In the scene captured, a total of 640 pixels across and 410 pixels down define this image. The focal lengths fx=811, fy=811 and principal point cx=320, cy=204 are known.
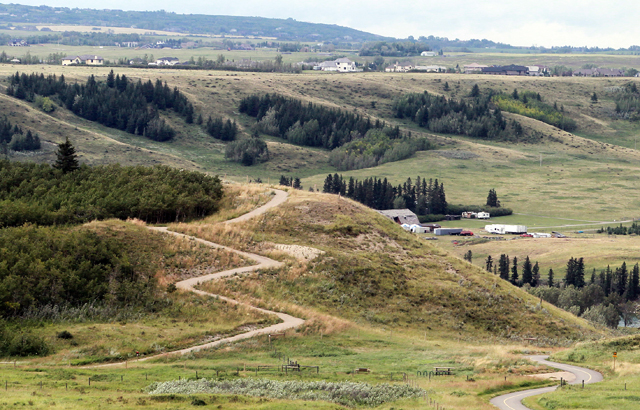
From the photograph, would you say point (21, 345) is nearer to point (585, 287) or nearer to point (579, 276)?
point (585, 287)

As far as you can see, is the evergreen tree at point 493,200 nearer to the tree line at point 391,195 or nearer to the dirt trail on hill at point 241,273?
the tree line at point 391,195

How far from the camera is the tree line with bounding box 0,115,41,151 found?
16600cm

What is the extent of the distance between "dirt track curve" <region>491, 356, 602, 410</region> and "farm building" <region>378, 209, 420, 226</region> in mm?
118161

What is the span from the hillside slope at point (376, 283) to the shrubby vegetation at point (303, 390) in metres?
17.0

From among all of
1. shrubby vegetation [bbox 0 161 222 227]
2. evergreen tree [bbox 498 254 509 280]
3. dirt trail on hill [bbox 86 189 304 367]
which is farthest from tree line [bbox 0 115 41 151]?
dirt trail on hill [bbox 86 189 304 367]

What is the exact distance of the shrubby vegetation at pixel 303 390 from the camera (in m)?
33.7

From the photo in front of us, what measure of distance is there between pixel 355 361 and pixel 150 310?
1430 cm

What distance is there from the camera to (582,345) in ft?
155

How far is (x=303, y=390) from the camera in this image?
34.9 metres

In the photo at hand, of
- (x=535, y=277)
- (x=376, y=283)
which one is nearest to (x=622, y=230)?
(x=535, y=277)

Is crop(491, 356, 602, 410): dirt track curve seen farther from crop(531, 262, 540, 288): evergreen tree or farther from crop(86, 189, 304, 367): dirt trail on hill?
crop(531, 262, 540, 288): evergreen tree

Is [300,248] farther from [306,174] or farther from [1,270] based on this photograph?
[306,174]

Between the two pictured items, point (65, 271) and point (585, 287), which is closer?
point (65, 271)

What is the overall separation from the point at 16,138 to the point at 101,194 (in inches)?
4351
